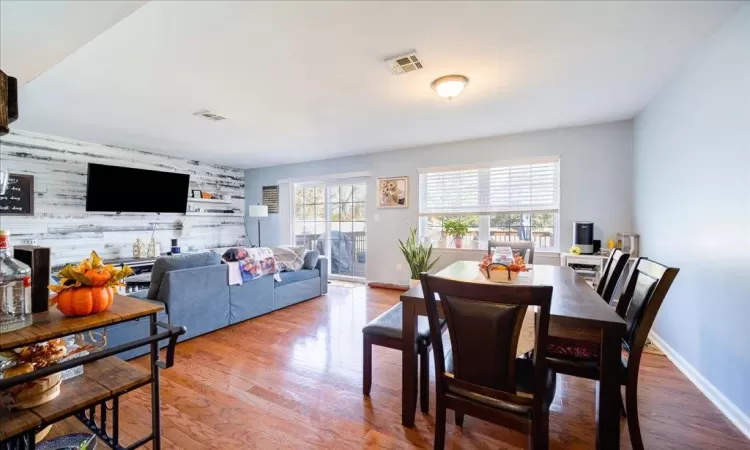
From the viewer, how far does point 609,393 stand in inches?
52.6

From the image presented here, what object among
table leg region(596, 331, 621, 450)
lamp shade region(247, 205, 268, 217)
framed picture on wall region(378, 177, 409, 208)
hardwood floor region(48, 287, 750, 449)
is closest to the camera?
table leg region(596, 331, 621, 450)

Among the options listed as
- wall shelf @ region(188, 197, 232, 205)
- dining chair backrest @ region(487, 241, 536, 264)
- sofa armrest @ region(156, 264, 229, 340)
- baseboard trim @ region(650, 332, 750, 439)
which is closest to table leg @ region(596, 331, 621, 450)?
baseboard trim @ region(650, 332, 750, 439)

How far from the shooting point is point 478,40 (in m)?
2.06

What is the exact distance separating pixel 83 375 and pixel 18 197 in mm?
4428

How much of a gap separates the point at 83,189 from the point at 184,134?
6.12 feet

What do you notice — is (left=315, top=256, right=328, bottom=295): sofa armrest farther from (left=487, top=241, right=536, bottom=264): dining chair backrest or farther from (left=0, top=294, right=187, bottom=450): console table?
(left=0, top=294, right=187, bottom=450): console table

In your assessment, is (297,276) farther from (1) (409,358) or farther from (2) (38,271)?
(2) (38,271)

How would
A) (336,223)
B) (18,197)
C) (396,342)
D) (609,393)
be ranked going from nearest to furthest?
(609,393) → (396,342) → (18,197) → (336,223)

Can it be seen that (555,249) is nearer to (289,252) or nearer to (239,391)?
(289,252)

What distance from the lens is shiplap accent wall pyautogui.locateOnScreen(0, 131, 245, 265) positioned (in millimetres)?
4055

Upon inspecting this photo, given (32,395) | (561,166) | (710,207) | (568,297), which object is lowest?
(32,395)

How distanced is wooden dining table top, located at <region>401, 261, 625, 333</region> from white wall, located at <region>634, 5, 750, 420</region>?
820mm

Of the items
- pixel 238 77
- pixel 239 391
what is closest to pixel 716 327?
pixel 239 391

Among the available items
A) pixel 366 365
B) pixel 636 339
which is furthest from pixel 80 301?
pixel 636 339
